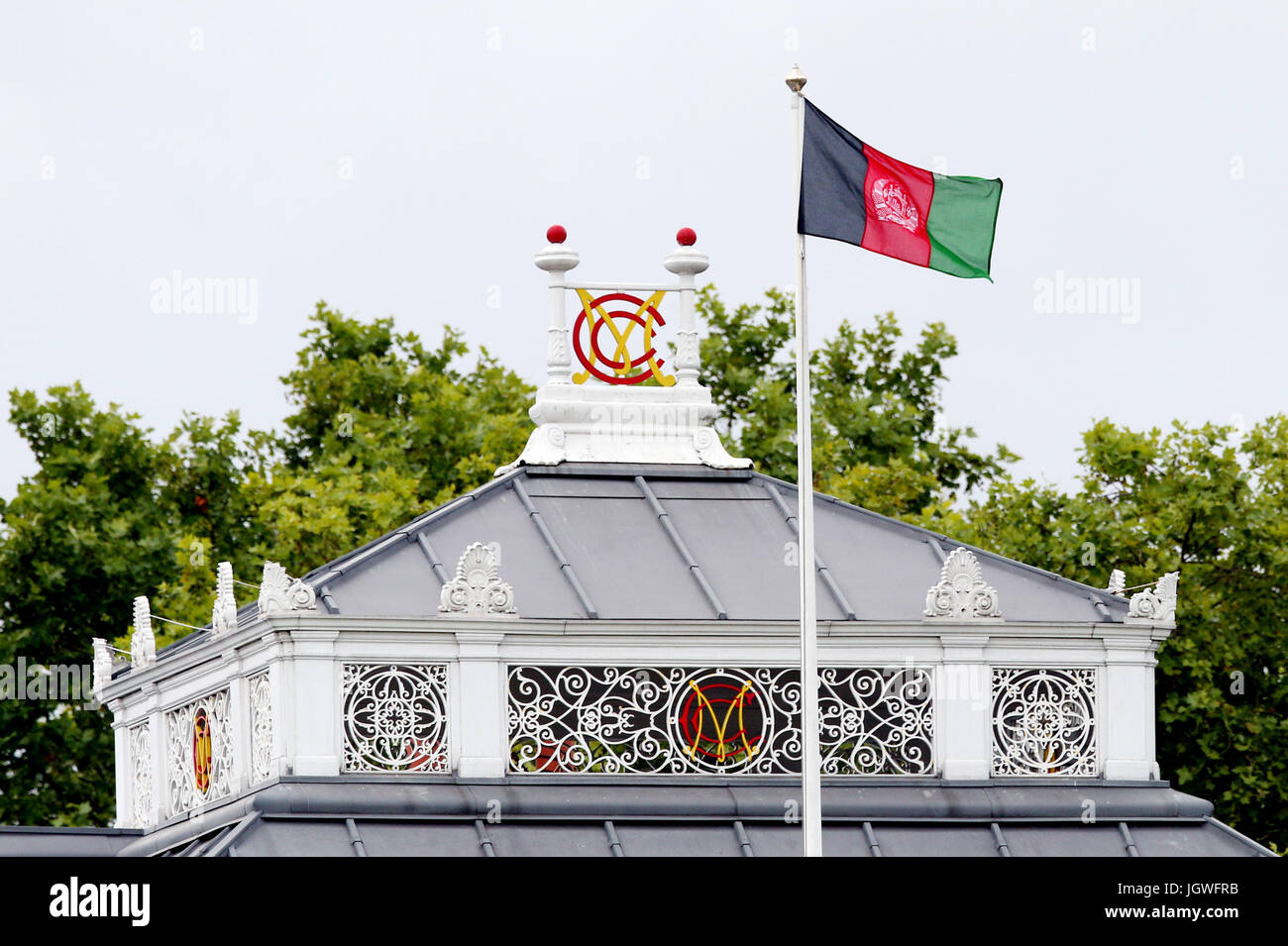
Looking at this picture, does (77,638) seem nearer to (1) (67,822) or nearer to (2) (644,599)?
(1) (67,822)

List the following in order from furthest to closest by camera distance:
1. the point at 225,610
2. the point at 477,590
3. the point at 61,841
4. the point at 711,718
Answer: the point at 61,841 → the point at 225,610 → the point at 711,718 → the point at 477,590

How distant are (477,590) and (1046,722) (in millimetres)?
4982

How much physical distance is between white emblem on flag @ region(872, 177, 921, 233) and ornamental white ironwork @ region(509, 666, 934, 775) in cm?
374

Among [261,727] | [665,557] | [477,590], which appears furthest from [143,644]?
[665,557]

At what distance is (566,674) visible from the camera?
874 inches

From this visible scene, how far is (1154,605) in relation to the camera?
23.1m

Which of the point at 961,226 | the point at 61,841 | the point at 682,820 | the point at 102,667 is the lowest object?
the point at 61,841

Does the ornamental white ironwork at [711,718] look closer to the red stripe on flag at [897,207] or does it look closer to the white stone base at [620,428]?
the white stone base at [620,428]

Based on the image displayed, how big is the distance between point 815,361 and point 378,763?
2951cm

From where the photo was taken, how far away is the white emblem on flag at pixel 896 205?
22.7 metres

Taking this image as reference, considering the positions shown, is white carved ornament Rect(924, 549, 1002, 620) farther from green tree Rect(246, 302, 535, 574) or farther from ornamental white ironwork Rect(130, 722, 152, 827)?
green tree Rect(246, 302, 535, 574)

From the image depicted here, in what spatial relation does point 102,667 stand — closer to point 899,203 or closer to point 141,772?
point 141,772

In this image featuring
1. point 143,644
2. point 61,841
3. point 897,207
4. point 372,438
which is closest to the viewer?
point 897,207
